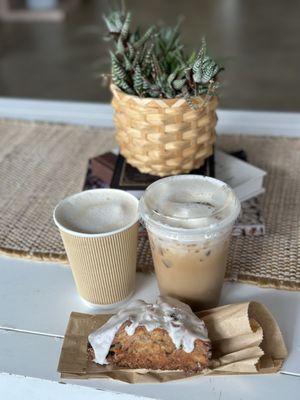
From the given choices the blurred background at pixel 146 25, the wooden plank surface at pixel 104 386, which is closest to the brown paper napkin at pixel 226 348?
the wooden plank surface at pixel 104 386

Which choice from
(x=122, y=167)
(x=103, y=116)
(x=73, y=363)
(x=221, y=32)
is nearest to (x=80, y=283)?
(x=73, y=363)

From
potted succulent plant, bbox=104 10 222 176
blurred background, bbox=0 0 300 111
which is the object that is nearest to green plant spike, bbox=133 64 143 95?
potted succulent plant, bbox=104 10 222 176

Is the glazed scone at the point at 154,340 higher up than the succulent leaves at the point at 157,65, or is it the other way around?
the succulent leaves at the point at 157,65

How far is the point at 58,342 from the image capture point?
53 centimetres

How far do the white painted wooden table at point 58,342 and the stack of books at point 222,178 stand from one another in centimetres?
11

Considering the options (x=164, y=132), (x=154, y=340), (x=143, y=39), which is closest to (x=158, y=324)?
(x=154, y=340)

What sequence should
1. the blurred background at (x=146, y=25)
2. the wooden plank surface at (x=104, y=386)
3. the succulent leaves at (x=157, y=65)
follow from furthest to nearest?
the blurred background at (x=146, y=25) < the succulent leaves at (x=157, y=65) < the wooden plank surface at (x=104, y=386)

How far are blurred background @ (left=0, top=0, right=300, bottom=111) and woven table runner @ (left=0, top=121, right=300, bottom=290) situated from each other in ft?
4.09

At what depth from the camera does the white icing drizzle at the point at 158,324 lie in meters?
0.47

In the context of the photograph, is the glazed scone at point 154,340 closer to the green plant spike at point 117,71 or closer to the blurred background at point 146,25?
the green plant spike at point 117,71

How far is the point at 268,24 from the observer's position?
2990 mm

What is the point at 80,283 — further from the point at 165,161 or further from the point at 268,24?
the point at 268,24

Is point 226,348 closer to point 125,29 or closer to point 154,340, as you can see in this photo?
point 154,340

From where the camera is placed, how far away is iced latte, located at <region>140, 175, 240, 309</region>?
1.60 feet
